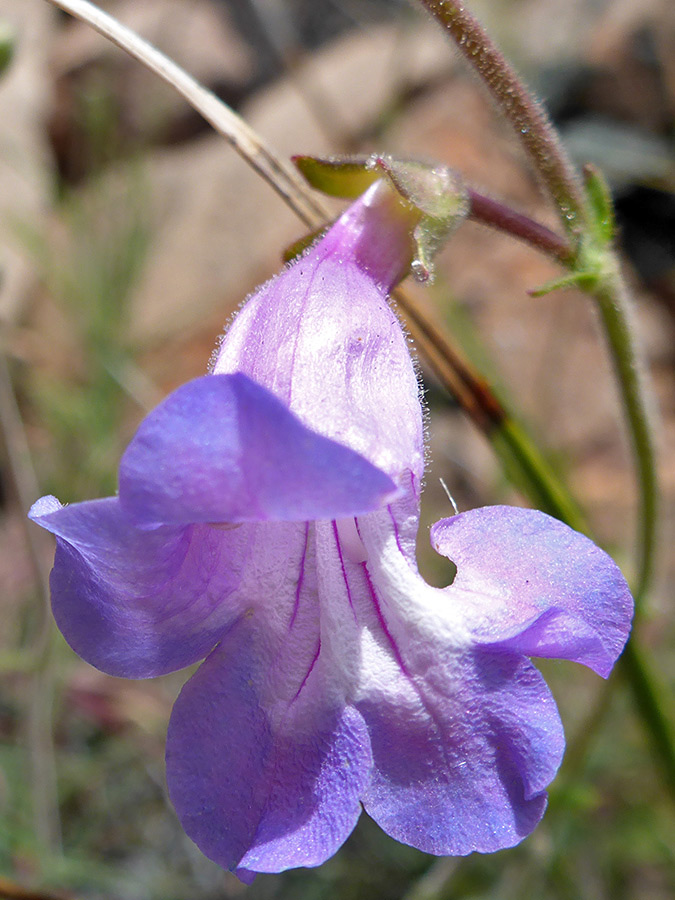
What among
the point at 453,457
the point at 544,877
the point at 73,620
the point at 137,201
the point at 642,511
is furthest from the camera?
the point at 137,201

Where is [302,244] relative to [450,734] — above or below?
above

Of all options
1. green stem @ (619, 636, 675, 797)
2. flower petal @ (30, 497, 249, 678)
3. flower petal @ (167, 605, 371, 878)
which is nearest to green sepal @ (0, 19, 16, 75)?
flower petal @ (30, 497, 249, 678)

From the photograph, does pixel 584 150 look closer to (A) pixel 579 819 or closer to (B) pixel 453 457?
(B) pixel 453 457

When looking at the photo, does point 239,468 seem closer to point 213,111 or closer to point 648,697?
point 213,111

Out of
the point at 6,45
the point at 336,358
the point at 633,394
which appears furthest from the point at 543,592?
the point at 6,45

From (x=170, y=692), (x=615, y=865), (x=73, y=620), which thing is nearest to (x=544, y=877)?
(x=615, y=865)

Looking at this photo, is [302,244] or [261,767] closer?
[261,767]

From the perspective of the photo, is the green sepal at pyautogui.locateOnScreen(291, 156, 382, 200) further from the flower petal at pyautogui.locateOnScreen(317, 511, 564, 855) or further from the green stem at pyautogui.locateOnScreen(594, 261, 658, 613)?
the flower petal at pyautogui.locateOnScreen(317, 511, 564, 855)
